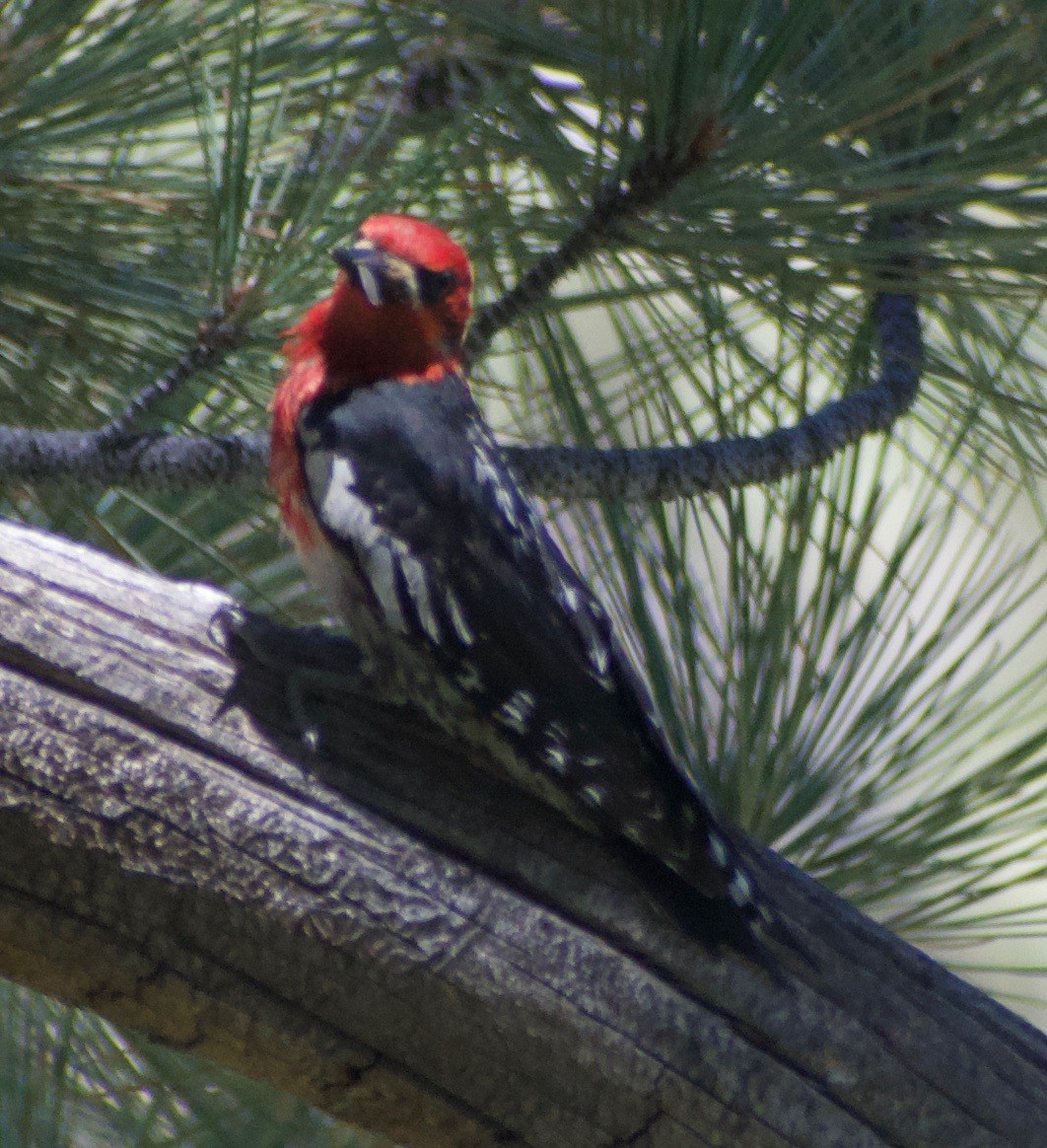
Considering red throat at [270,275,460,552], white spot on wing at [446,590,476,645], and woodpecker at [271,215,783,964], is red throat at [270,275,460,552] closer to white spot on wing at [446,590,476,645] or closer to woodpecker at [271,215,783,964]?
woodpecker at [271,215,783,964]

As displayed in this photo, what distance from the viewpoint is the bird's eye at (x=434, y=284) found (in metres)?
1.18

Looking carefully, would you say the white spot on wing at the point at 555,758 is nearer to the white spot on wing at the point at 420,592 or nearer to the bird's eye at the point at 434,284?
the white spot on wing at the point at 420,592

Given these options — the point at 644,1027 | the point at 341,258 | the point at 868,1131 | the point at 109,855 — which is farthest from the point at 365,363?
the point at 868,1131

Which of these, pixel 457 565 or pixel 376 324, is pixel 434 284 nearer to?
pixel 376 324

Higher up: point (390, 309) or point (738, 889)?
point (390, 309)

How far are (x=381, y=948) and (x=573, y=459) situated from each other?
1.48 ft

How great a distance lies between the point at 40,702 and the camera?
3.12 ft

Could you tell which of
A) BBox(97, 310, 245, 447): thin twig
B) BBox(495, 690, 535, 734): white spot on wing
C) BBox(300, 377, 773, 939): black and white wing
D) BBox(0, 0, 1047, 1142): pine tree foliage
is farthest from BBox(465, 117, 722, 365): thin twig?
BBox(495, 690, 535, 734): white spot on wing

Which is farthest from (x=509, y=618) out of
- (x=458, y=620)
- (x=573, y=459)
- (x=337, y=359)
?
(x=337, y=359)

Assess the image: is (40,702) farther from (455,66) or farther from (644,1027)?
(455,66)

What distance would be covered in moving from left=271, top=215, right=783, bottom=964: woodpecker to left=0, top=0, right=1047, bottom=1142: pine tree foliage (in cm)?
7

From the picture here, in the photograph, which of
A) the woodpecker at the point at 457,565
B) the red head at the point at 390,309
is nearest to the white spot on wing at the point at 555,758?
the woodpecker at the point at 457,565

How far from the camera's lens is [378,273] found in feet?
3.75

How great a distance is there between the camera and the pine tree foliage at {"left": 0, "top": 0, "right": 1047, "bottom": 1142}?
1026 millimetres
